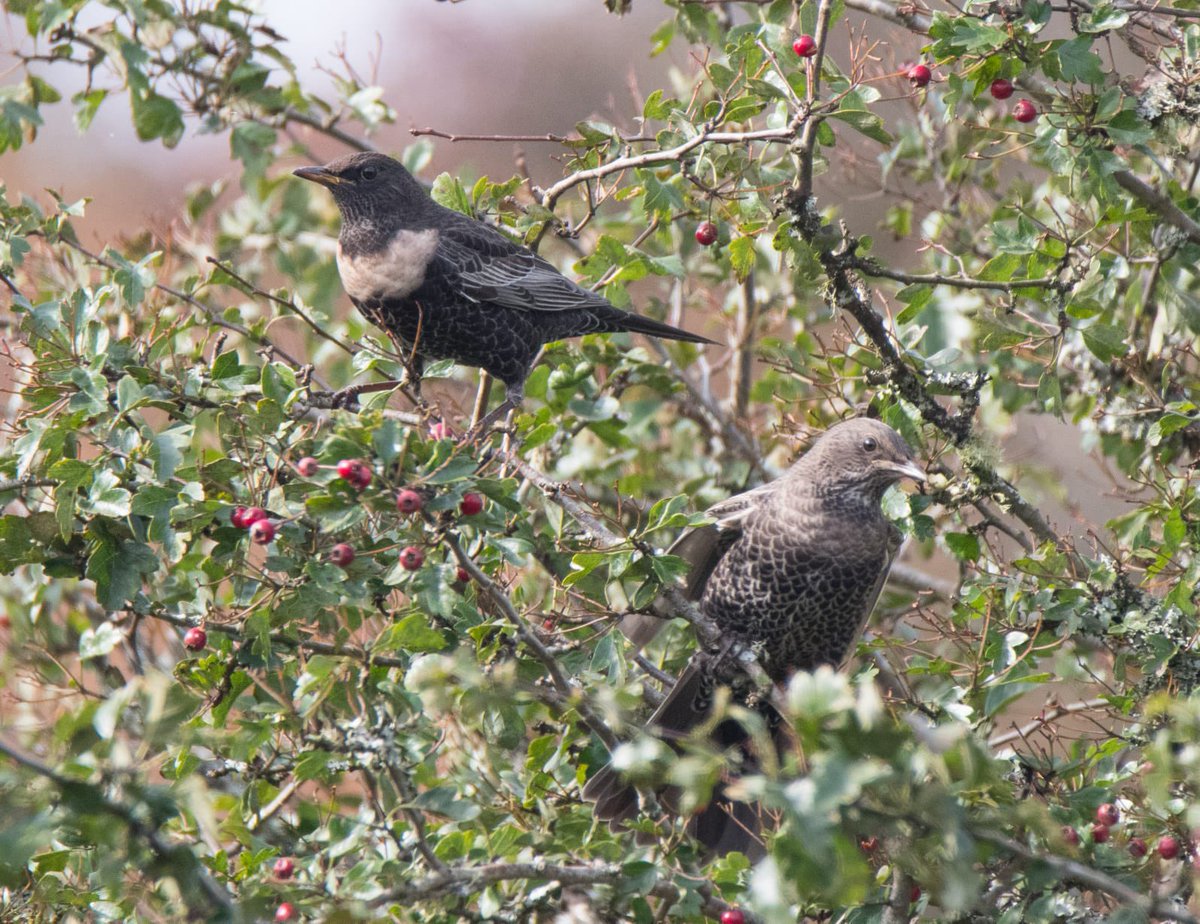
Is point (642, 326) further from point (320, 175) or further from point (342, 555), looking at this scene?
point (342, 555)

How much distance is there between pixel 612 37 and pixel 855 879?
36.6ft

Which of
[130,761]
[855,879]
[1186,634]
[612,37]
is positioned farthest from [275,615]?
[612,37]

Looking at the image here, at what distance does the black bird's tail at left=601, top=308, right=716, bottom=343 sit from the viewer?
4.32 metres

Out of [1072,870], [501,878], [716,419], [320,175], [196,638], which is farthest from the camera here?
[716,419]

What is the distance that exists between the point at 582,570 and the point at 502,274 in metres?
1.62

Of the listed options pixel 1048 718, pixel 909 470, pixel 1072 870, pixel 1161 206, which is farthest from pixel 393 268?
pixel 1072 870

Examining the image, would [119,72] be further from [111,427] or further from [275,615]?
[275,615]

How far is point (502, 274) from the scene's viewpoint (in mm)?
4188

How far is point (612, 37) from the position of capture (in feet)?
38.8

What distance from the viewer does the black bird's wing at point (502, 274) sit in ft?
13.6

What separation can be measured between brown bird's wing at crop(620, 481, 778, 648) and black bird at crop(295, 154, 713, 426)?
71cm

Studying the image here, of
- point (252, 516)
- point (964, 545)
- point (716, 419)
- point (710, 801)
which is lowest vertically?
point (710, 801)

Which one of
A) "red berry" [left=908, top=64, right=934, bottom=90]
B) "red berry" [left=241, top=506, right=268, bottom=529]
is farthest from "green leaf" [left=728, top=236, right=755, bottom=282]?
"red berry" [left=241, top=506, right=268, bottom=529]

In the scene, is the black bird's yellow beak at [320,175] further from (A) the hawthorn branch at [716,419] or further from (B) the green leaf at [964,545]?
(B) the green leaf at [964,545]
